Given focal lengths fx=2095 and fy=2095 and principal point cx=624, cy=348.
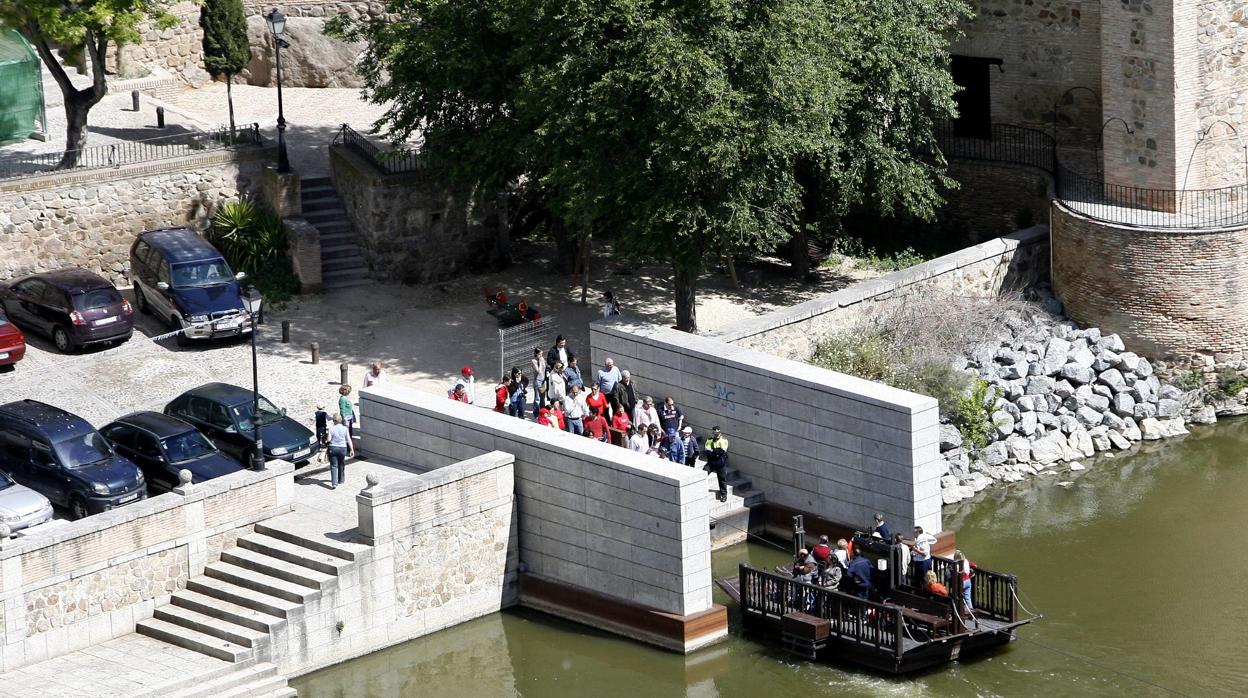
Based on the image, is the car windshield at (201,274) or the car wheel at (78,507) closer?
the car wheel at (78,507)

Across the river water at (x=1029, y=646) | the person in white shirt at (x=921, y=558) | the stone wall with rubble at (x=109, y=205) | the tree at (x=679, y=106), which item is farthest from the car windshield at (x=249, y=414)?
the person in white shirt at (x=921, y=558)

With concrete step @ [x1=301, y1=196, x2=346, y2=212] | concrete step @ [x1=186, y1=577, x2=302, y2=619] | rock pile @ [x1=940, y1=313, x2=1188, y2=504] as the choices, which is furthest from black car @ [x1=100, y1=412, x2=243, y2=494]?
rock pile @ [x1=940, y1=313, x2=1188, y2=504]

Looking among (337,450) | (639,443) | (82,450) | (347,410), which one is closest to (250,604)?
(337,450)

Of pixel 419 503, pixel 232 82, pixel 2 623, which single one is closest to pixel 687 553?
pixel 419 503

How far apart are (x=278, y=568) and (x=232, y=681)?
6.62 feet

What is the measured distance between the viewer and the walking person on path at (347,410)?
32.8 meters

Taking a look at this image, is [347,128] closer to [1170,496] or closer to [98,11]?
[98,11]

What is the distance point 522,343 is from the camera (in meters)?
37.0

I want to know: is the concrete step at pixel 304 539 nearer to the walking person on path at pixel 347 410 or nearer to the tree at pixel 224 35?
the walking person on path at pixel 347 410

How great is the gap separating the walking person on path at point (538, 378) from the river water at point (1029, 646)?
3.86m

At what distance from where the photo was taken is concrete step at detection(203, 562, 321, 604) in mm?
28688

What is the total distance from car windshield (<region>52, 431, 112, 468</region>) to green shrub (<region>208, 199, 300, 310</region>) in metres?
8.87

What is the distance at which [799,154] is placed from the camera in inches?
1448

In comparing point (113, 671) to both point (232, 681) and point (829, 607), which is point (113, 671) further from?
point (829, 607)
